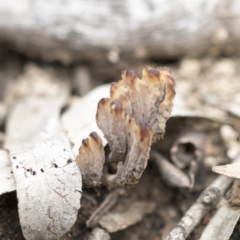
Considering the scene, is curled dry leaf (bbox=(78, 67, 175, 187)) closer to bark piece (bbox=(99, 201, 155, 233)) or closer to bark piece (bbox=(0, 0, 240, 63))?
bark piece (bbox=(99, 201, 155, 233))

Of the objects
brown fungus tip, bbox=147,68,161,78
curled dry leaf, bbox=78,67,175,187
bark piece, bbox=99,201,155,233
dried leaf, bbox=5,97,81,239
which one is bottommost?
bark piece, bbox=99,201,155,233

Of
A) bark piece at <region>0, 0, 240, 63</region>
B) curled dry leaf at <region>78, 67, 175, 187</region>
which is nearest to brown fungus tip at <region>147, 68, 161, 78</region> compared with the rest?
curled dry leaf at <region>78, 67, 175, 187</region>

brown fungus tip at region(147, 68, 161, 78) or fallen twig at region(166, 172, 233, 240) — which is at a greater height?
brown fungus tip at region(147, 68, 161, 78)

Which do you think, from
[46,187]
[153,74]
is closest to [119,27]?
[153,74]

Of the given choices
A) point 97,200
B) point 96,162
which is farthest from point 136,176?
point 97,200

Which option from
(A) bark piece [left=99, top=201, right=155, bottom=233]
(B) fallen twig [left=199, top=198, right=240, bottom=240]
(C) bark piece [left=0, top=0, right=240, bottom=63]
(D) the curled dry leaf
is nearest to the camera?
(D) the curled dry leaf

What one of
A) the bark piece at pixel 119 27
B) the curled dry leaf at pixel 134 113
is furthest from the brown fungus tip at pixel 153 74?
the bark piece at pixel 119 27

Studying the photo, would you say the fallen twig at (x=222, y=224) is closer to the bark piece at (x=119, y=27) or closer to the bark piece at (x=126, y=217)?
the bark piece at (x=126, y=217)
